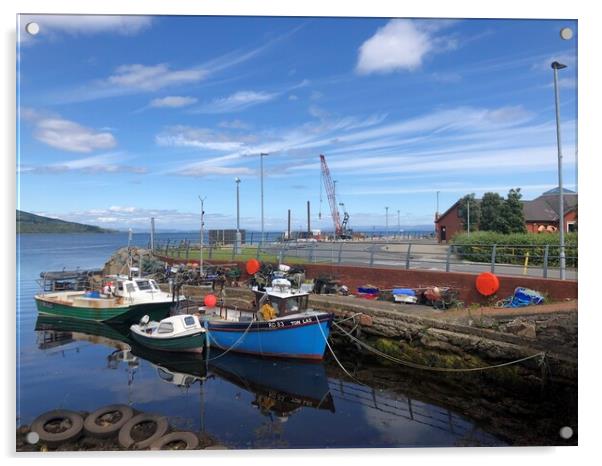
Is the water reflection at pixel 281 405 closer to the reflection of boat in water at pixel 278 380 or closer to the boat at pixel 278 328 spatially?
the reflection of boat in water at pixel 278 380

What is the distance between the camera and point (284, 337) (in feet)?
40.9

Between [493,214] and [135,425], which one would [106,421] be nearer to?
[135,425]

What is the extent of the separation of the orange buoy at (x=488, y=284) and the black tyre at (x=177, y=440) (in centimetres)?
785

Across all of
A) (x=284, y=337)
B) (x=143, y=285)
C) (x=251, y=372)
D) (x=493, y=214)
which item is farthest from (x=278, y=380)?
(x=493, y=214)

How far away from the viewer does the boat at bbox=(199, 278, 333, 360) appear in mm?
12258

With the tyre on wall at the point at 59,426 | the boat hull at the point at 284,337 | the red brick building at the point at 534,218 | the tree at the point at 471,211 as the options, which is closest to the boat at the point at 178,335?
the boat hull at the point at 284,337

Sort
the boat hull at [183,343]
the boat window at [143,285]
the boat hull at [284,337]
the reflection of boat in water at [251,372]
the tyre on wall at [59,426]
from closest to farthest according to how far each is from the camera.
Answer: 1. the tyre on wall at [59,426]
2. the reflection of boat in water at [251,372]
3. the boat hull at [284,337]
4. the boat hull at [183,343]
5. the boat window at [143,285]

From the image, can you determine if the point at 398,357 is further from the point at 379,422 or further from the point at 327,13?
the point at 327,13

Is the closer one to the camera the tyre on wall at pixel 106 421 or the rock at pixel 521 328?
the tyre on wall at pixel 106 421

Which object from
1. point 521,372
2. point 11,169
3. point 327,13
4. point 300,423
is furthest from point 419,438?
point 11,169

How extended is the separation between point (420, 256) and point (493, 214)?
5.24m

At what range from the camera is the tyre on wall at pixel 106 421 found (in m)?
7.00

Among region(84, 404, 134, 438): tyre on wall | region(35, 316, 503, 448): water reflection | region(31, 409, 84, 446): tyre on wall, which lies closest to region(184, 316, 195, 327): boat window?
region(35, 316, 503, 448): water reflection

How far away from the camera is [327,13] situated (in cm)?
690
